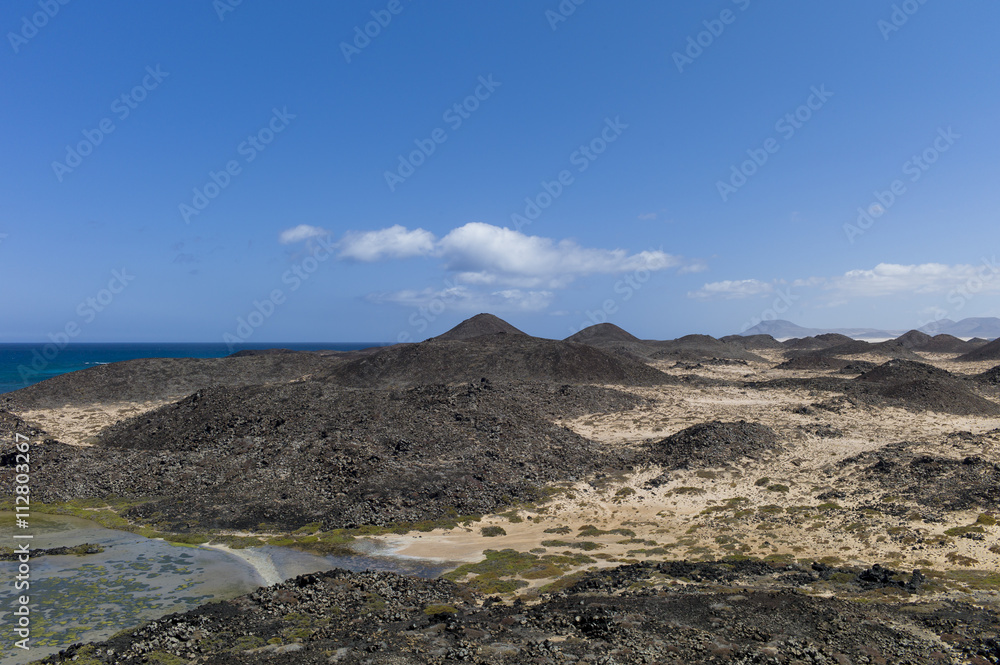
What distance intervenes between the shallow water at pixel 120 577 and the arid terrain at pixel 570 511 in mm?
1407

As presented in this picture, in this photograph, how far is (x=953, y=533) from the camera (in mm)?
22734

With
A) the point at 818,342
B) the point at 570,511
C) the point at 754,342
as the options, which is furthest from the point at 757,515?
the point at 818,342

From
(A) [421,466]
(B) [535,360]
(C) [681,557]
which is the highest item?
(B) [535,360]

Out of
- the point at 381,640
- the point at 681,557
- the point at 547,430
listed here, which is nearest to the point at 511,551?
the point at 681,557

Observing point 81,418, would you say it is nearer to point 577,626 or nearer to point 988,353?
point 577,626

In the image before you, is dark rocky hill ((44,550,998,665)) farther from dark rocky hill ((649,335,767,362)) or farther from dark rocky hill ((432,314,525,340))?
dark rocky hill ((432,314,525,340))

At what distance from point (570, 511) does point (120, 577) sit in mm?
20097

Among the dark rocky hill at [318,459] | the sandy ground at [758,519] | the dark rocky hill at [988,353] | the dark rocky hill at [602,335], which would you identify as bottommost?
the sandy ground at [758,519]

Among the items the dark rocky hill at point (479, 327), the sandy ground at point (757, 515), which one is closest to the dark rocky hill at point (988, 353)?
Answer: the sandy ground at point (757, 515)

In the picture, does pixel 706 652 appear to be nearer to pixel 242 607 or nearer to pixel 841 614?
pixel 841 614

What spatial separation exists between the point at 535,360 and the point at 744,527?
4827 centimetres

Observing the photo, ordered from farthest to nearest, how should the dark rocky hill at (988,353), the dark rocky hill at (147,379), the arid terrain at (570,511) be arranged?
the dark rocky hill at (988,353) → the dark rocky hill at (147,379) → the arid terrain at (570,511)

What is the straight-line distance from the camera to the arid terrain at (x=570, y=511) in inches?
583

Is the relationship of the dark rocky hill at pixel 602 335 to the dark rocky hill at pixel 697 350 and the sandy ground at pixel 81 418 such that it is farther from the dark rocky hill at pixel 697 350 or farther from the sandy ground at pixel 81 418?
the sandy ground at pixel 81 418
